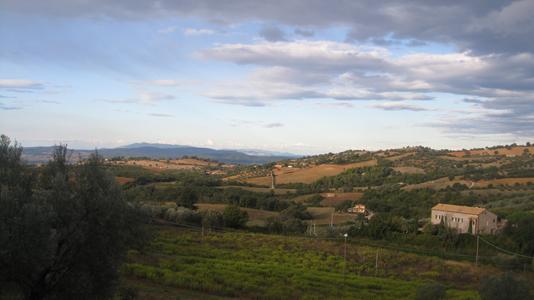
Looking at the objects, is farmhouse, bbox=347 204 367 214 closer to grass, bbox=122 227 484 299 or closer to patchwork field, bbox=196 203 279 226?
patchwork field, bbox=196 203 279 226

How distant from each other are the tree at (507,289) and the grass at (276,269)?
6857mm

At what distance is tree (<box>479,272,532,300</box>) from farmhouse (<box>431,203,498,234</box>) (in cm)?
3902

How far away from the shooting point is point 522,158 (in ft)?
393

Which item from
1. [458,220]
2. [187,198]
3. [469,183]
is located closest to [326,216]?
[458,220]

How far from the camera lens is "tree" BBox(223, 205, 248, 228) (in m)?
62.8

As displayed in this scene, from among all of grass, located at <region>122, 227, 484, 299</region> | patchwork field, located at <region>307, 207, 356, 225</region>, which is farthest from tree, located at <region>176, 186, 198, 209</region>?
grass, located at <region>122, 227, 484, 299</region>

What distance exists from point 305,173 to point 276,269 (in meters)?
92.2

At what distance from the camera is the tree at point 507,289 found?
896 inches

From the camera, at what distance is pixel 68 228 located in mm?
13742

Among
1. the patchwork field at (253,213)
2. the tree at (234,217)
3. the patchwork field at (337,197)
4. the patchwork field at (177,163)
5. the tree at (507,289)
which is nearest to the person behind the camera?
the tree at (507,289)

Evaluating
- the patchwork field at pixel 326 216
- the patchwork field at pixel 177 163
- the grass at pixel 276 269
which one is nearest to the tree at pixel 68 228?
the grass at pixel 276 269

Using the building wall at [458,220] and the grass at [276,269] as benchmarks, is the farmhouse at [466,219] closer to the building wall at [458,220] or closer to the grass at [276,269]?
the building wall at [458,220]

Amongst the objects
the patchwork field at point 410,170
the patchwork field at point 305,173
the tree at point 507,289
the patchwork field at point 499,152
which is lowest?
the tree at point 507,289

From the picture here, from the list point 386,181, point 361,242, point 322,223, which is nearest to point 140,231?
point 361,242
